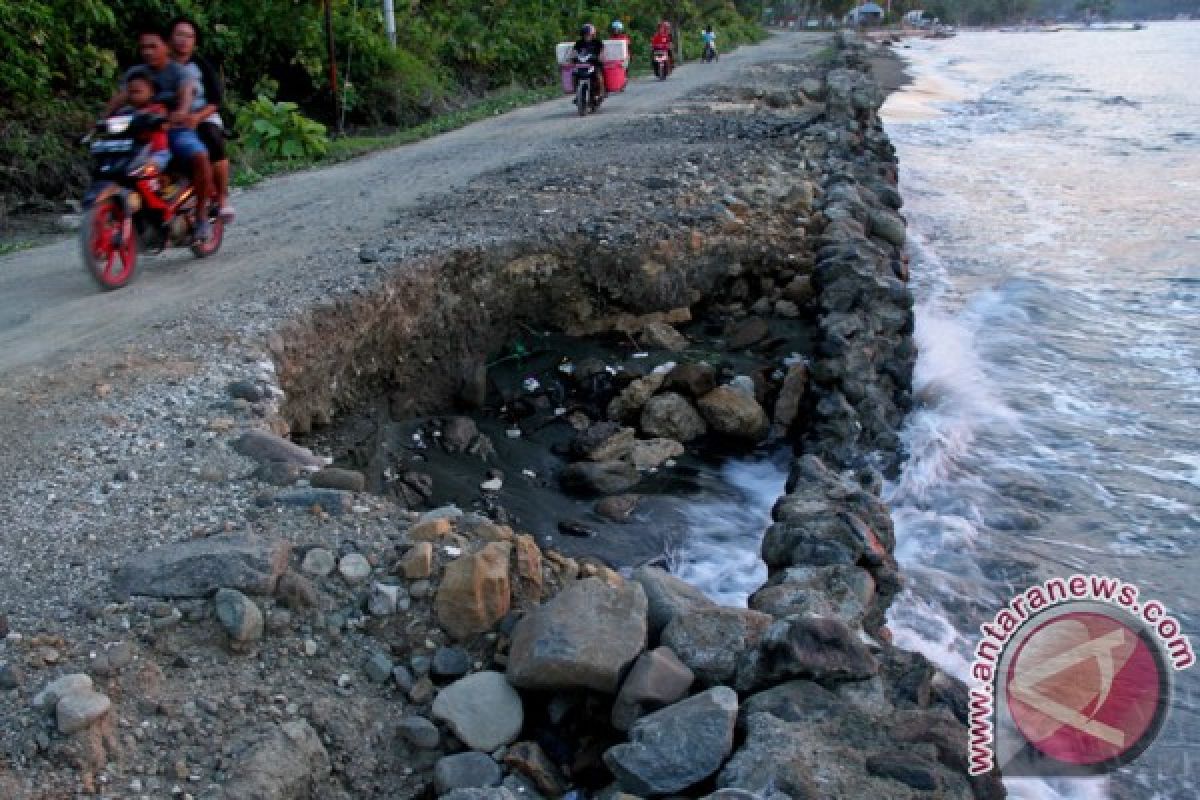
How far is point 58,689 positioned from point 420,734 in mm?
1073

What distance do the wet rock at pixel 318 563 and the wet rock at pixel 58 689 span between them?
2.76 ft

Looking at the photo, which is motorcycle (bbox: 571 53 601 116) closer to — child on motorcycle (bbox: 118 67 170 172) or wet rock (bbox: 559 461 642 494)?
child on motorcycle (bbox: 118 67 170 172)

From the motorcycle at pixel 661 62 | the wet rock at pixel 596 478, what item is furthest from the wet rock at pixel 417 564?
the motorcycle at pixel 661 62

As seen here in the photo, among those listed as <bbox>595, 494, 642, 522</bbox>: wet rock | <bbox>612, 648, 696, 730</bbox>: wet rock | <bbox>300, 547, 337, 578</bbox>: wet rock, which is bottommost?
<bbox>595, 494, 642, 522</bbox>: wet rock

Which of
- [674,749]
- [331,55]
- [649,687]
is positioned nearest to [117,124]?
[649,687]

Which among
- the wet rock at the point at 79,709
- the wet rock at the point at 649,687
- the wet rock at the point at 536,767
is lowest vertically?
the wet rock at the point at 536,767

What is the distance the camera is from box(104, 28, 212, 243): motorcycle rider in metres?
6.43

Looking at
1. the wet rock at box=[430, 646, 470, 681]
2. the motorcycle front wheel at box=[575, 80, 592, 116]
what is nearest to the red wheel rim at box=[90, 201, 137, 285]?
the wet rock at box=[430, 646, 470, 681]

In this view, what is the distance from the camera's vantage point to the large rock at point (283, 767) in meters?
2.85

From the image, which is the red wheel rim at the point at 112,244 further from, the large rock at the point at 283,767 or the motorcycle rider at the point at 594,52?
the motorcycle rider at the point at 594,52

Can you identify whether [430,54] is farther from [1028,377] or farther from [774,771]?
[774,771]

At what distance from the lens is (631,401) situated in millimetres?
7316

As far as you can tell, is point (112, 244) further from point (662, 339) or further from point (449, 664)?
point (449, 664)

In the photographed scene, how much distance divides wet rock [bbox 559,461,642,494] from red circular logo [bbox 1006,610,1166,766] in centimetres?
295
